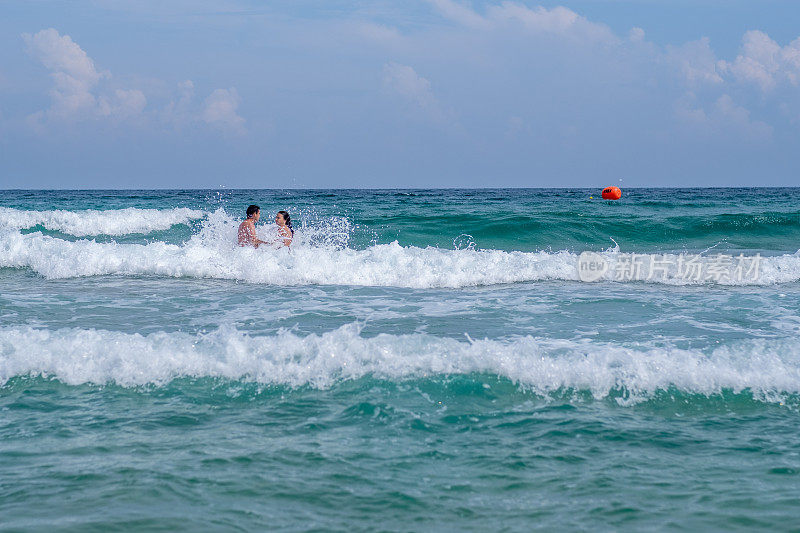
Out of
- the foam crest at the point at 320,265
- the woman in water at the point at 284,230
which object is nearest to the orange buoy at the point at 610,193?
the foam crest at the point at 320,265

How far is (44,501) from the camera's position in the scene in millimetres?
3406

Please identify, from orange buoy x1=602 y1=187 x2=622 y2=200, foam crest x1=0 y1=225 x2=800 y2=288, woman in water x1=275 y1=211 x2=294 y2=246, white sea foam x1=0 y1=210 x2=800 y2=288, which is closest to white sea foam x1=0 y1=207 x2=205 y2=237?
white sea foam x1=0 y1=210 x2=800 y2=288

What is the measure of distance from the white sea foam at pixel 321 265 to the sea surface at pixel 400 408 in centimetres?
94

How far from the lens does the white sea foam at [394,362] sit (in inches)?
211

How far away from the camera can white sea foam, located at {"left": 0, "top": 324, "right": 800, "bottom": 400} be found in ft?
17.6

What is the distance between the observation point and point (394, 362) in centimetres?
577

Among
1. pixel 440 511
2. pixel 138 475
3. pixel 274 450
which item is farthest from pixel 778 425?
pixel 138 475

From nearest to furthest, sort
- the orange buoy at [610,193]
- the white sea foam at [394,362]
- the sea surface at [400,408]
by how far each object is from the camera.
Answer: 1. the sea surface at [400,408]
2. the white sea foam at [394,362]
3. the orange buoy at [610,193]

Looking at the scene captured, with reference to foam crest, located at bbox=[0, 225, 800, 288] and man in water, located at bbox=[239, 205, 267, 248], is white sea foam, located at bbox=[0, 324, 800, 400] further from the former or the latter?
man in water, located at bbox=[239, 205, 267, 248]

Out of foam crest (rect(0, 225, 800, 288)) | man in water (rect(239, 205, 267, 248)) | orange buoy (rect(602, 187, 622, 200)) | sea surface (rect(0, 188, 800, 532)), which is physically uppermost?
orange buoy (rect(602, 187, 622, 200))

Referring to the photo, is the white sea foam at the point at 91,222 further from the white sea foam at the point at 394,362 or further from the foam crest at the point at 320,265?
the white sea foam at the point at 394,362

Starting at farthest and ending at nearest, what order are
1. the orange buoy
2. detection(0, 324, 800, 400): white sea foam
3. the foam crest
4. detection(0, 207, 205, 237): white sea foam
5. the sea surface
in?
1. the orange buoy
2. detection(0, 207, 205, 237): white sea foam
3. the foam crest
4. detection(0, 324, 800, 400): white sea foam
5. the sea surface

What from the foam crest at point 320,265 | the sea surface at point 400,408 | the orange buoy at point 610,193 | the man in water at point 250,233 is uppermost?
the orange buoy at point 610,193

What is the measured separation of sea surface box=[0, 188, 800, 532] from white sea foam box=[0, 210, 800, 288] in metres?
0.94
